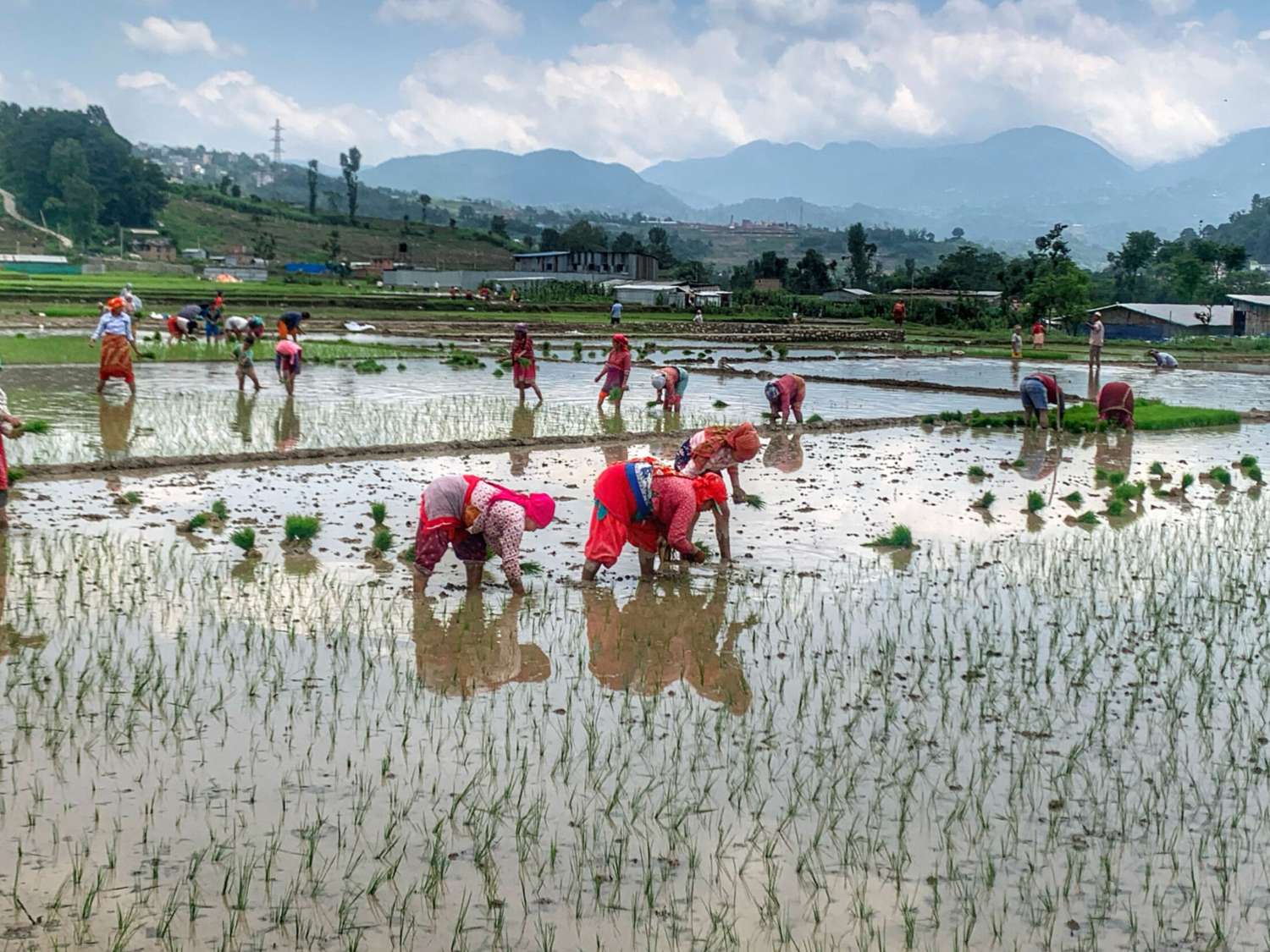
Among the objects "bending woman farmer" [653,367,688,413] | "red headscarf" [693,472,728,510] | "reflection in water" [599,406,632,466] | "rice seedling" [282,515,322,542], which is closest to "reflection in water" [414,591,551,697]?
"red headscarf" [693,472,728,510]

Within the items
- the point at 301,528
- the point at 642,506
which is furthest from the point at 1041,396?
the point at 301,528

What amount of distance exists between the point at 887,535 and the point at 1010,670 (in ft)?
12.0

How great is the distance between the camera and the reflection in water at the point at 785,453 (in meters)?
14.7

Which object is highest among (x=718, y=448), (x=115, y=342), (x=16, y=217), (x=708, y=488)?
(x=16, y=217)

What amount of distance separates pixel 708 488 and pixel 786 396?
29.7 feet

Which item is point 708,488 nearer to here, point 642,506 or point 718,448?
point 718,448

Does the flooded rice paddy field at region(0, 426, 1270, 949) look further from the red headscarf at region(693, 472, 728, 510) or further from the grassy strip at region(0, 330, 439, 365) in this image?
the grassy strip at region(0, 330, 439, 365)

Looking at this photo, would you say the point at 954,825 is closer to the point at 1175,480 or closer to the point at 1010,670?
the point at 1010,670

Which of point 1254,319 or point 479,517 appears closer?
point 479,517

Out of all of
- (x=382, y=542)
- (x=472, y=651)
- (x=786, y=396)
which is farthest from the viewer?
(x=786, y=396)

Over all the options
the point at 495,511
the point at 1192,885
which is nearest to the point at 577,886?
the point at 1192,885

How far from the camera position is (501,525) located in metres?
8.27

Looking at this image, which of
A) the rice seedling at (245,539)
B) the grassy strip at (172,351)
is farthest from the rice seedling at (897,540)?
the grassy strip at (172,351)

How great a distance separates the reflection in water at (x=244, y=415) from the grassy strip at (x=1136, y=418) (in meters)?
9.46
